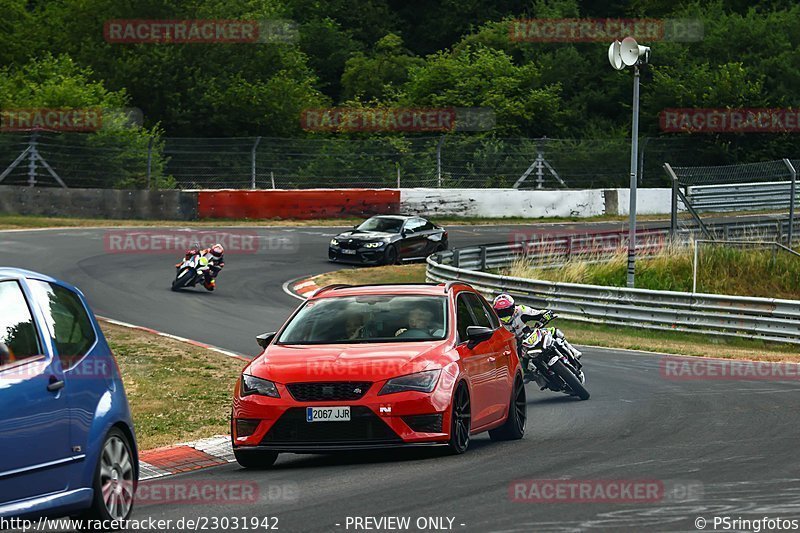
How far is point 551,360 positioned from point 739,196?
18.6 meters

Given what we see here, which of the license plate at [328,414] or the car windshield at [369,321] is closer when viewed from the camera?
the license plate at [328,414]

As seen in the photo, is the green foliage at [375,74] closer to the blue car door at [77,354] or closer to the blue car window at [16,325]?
the blue car door at [77,354]

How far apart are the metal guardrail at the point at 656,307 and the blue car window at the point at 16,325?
1831 centimetres

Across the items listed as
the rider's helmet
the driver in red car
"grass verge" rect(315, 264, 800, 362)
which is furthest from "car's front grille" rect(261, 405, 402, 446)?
"grass verge" rect(315, 264, 800, 362)

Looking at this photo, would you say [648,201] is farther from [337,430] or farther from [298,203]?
[337,430]

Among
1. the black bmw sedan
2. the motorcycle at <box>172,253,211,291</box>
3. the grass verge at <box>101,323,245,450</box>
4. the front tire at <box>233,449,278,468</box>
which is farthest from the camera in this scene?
the black bmw sedan

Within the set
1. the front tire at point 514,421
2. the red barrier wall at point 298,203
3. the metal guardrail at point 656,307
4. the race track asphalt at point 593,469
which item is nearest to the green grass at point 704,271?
the metal guardrail at point 656,307

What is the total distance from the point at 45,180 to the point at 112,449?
34031mm

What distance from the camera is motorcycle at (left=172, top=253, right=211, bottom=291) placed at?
92.3ft

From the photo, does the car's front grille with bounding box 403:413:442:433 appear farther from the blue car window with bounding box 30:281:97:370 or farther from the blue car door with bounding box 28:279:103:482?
the blue car window with bounding box 30:281:97:370

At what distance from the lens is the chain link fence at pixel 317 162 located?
1628 inches

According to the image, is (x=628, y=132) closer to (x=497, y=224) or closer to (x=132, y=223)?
(x=497, y=224)

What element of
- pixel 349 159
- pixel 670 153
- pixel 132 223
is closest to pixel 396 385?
pixel 132 223

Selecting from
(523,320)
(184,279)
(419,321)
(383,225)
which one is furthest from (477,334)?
(383,225)
